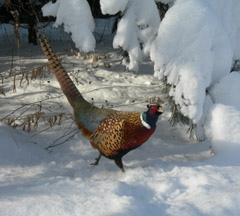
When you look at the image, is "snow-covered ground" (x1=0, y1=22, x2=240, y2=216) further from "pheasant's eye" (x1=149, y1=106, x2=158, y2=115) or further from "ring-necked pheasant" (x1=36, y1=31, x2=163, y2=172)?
"pheasant's eye" (x1=149, y1=106, x2=158, y2=115)

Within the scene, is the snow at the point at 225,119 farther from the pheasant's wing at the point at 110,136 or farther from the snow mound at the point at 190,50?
the pheasant's wing at the point at 110,136

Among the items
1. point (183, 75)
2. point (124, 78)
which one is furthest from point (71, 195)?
point (124, 78)

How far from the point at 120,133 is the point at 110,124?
0.48 feet

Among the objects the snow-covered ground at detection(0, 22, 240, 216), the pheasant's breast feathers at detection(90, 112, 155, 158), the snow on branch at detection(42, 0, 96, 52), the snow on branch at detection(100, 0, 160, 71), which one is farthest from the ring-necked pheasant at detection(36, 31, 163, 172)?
the snow on branch at detection(100, 0, 160, 71)

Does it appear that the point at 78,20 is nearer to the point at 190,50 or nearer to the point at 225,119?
the point at 190,50

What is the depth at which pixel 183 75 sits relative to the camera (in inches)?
114

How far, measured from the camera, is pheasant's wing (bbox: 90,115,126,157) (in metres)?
2.48

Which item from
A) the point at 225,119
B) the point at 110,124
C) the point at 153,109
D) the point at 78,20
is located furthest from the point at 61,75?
the point at 225,119

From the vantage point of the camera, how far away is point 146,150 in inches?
133

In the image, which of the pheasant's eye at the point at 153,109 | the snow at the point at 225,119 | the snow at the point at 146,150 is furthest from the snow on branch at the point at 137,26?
the pheasant's eye at the point at 153,109

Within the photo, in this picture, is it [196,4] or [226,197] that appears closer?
[226,197]

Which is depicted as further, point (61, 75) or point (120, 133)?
point (61, 75)

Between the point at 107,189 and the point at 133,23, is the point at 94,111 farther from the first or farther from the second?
the point at 133,23

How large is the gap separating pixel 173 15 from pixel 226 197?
1938 millimetres
